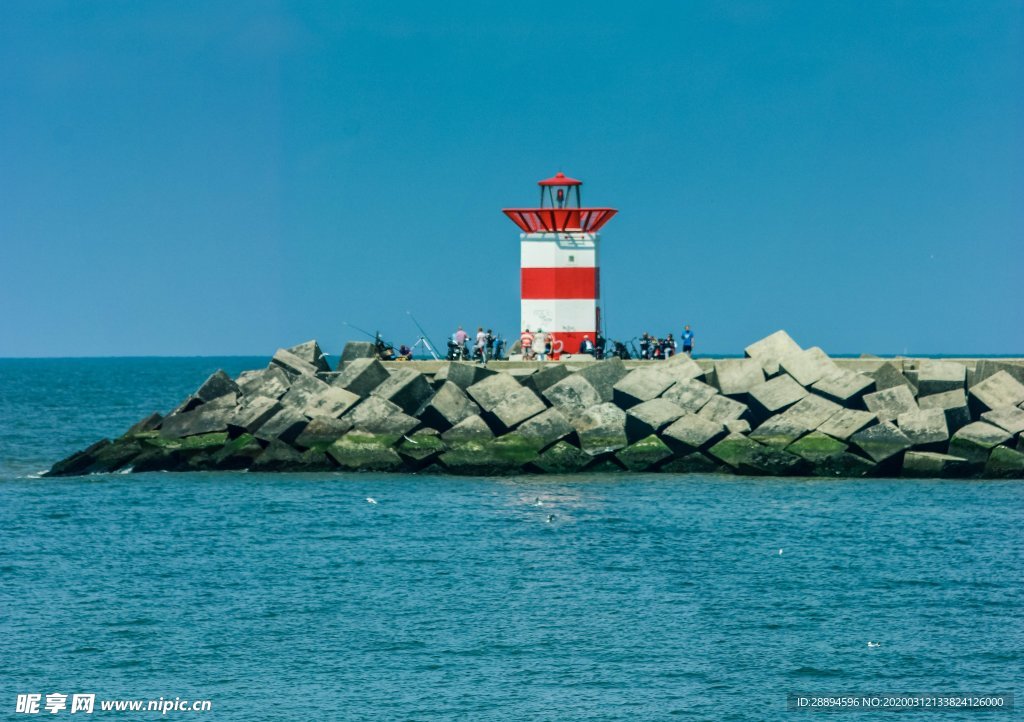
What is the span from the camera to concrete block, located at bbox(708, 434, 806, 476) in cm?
2694

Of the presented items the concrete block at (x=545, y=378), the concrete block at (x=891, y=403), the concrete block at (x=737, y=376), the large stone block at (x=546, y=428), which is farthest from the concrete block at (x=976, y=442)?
the concrete block at (x=545, y=378)

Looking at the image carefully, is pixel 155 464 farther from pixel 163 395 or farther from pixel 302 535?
pixel 163 395

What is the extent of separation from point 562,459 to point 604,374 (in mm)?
2509

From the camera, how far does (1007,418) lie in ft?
87.7

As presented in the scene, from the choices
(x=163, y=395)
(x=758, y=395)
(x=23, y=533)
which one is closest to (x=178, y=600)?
(x=23, y=533)

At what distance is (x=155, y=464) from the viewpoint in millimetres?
31031

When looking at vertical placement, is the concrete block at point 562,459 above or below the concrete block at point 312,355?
below

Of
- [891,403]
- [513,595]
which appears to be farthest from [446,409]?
[513,595]

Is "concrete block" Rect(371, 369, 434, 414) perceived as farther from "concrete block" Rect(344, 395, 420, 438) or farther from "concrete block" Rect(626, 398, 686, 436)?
"concrete block" Rect(626, 398, 686, 436)

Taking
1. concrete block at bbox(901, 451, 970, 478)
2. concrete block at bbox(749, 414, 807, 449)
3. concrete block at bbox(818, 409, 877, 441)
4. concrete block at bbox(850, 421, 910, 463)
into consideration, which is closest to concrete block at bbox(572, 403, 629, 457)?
concrete block at bbox(749, 414, 807, 449)

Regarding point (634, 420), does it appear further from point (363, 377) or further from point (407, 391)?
point (363, 377)

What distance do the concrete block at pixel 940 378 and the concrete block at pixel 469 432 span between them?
8134mm

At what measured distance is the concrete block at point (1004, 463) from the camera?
86.0ft

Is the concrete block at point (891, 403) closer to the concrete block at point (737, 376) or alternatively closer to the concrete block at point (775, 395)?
the concrete block at point (775, 395)
